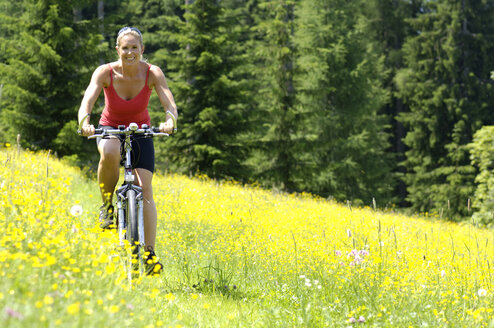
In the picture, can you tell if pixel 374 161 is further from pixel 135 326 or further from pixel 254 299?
pixel 135 326

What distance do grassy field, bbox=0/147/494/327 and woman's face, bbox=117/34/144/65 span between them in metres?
1.07

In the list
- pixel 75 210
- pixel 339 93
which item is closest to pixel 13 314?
pixel 75 210

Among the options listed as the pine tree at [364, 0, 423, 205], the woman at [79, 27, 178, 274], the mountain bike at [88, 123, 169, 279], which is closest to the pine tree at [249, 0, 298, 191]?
the woman at [79, 27, 178, 274]

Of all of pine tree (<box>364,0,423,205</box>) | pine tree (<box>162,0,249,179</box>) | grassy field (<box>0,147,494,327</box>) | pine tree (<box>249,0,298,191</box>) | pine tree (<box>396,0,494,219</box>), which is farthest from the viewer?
pine tree (<box>364,0,423,205</box>)

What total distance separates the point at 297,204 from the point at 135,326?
828 centimetres

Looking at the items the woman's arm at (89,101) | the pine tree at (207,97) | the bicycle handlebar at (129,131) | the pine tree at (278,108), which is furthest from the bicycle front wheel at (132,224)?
the pine tree at (278,108)

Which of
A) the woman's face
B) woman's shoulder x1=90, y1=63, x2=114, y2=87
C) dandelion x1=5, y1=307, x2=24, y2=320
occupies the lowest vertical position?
dandelion x1=5, y1=307, x2=24, y2=320

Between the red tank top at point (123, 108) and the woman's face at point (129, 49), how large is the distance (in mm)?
171

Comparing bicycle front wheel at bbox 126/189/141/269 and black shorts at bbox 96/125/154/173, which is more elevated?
black shorts at bbox 96/125/154/173

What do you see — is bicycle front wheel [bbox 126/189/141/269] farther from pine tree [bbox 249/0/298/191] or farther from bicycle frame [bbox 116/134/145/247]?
pine tree [bbox 249/0/298/191]

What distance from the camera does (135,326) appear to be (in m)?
2.41

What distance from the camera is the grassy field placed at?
2.25 meters

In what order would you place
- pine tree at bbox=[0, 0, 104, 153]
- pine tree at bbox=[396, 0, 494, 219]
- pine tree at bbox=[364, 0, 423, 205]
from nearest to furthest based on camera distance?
1. pine tree at bbox=[0, 0, 104, 153]
2. pine tree at bbox=[396, 0, 494, 219]
3. pine tree at bbox=[364, 0, 423, 205]

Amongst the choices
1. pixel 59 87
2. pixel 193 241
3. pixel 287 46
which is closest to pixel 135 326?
pixel 193 241
